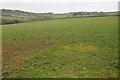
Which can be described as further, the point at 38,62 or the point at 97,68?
the point at 38,62

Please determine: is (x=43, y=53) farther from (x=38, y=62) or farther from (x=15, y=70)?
(x=15, y=70)

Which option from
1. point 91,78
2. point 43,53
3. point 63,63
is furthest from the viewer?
point 43,53

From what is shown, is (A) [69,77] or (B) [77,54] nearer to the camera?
(A) [69,77]

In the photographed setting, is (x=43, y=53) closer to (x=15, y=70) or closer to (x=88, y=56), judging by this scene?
(x=88, y=56)

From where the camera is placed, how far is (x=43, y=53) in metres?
15.6

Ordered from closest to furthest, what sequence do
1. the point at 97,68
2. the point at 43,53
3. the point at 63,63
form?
the point at 97,68, the point at 63,63, the point at 43,53

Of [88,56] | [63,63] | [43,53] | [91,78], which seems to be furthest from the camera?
[43,53]

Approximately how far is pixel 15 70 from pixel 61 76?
247 centimetres

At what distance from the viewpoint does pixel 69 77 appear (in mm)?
10102

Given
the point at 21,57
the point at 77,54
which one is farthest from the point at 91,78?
the point at 21,57

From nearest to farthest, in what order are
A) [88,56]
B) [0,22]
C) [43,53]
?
[88,56] → [43,53] → [0,22]

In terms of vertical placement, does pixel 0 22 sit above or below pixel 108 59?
above

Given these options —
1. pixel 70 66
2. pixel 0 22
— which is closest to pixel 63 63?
pixel 70 66

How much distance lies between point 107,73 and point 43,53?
5.92m
